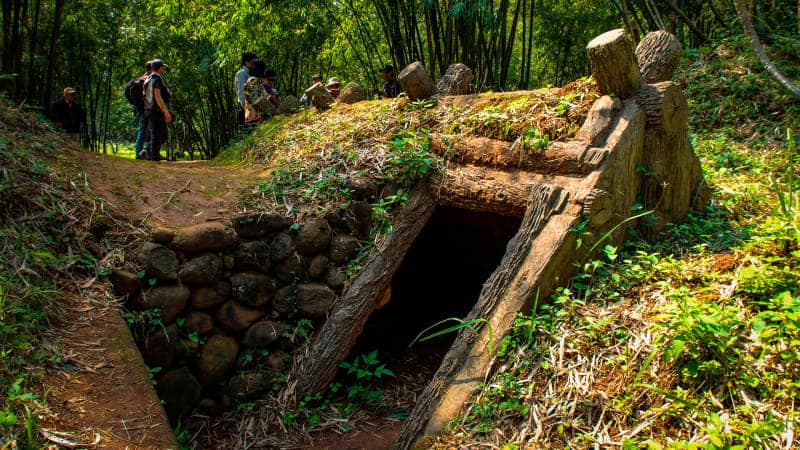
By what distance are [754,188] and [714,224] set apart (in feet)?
2.39

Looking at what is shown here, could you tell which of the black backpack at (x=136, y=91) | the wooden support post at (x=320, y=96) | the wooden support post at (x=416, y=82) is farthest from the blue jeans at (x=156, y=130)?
the wooden support post at (x=416, y=82)

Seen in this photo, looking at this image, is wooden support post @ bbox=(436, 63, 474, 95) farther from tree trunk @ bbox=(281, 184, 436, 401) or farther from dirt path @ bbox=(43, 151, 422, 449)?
dirt path @ bbox=(43, 151, 422, 449)

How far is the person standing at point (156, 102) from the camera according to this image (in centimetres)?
678

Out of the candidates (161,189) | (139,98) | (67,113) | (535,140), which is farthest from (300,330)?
(67,113)

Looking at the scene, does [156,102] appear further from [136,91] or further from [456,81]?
[456,81]

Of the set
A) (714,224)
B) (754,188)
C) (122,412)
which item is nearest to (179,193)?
(122,412)

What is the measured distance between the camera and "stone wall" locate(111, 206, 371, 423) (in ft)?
12.4

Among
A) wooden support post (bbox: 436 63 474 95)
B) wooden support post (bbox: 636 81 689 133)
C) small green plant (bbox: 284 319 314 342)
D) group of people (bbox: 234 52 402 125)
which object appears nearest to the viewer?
wooden support post (bbox: 636 81 689 133)

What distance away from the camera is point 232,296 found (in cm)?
410

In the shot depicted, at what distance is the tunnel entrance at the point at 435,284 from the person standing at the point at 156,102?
387 cm

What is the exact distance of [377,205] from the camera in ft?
14.2

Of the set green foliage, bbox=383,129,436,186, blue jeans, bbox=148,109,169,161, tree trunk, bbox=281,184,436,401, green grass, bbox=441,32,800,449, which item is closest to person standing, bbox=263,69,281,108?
blue jeans, bbox=148,109,169,161

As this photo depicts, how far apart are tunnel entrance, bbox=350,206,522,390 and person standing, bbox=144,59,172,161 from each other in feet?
12.7

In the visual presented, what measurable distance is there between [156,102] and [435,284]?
4.38 metres
